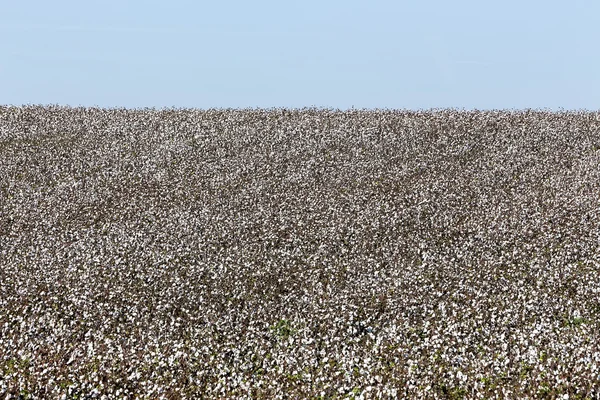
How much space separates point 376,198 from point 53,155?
50.3 feet

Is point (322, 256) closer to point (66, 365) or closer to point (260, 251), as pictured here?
point (260, 251)

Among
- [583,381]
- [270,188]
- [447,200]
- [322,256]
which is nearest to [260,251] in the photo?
[322,256]

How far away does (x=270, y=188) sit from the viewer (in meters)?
23.8

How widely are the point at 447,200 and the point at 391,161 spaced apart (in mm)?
4107

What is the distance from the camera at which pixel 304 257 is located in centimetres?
1891

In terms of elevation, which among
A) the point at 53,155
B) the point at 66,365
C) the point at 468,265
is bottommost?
the point at 66,365

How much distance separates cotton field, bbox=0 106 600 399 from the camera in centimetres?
1245

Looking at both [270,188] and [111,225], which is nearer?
[111,225]

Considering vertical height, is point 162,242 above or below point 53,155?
below

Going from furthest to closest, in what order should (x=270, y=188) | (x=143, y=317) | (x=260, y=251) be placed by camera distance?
(x=270, y=188) → (x=260, y=251) → (x=143, y=317)

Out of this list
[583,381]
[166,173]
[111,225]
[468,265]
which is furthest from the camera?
[166,173]

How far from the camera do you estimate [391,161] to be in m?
25.7

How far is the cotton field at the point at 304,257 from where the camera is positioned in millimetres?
12445

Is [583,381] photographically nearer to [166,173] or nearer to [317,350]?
[317,350]
